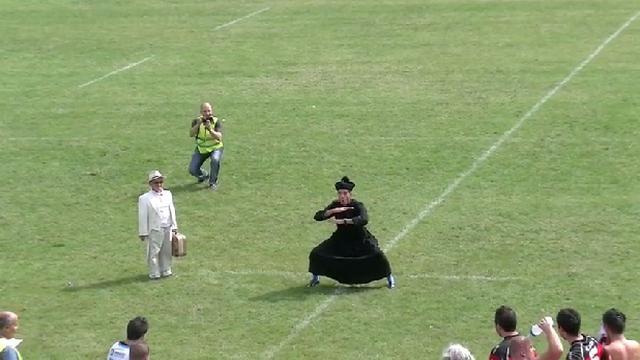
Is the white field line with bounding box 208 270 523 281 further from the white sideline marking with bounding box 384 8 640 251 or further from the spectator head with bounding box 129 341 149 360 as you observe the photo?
the spectator head with bounding box 129 341 149 360

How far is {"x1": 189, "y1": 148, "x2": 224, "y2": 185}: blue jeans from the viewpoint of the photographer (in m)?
28.5

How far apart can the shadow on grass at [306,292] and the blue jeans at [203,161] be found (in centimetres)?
689

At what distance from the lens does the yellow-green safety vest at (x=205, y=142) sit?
93.6 feet

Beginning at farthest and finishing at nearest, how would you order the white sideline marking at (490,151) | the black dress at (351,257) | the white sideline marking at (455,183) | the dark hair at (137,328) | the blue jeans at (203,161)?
the blue jeans at (203,161) < the white sideline marking at (490,151) < the black dress at (351,257) < the white sideline marking at (455,183) < the dark hair at (137,328)

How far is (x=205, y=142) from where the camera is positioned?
1123 inches

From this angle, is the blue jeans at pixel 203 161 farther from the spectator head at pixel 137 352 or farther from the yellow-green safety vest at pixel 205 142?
the spectator head at pixel 137 352

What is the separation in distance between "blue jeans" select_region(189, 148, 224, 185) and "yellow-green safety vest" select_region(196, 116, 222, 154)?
87 mm

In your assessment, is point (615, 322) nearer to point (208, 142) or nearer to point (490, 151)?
point (208, 142)

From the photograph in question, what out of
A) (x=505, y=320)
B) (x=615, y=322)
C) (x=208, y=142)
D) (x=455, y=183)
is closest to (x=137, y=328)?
(x=505, y=320)

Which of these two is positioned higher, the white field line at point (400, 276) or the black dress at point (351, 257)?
the black dress at point (351, 257)

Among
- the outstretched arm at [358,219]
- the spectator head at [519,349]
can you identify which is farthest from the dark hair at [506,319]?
the outstretched arm at [358,219]

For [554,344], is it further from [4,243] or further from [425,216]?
[4,243]

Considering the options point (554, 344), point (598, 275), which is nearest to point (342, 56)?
point (598, 275)

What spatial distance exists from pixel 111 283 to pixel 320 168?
8.20 m
